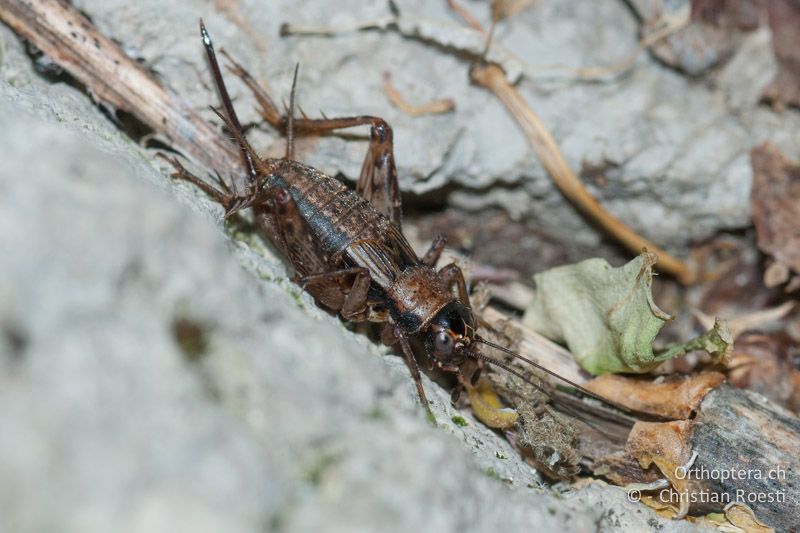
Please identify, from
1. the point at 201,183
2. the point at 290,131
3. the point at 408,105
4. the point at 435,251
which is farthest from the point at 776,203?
the point at 201,183

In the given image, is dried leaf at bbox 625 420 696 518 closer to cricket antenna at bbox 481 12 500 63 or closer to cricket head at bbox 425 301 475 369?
cricket head at bbox 425 301 475 369

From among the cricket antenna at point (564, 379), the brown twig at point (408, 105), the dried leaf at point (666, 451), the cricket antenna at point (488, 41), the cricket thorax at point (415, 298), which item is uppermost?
the cricket antenna at point (488, 41)

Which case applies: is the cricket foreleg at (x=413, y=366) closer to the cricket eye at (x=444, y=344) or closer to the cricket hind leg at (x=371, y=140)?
the cricket eye at (x=444, y=344)

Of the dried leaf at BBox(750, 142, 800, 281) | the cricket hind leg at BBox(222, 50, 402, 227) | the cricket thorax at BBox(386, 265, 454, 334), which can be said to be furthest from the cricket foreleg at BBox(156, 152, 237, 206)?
the dried leaf at BBox(750, 142, 800, 281)

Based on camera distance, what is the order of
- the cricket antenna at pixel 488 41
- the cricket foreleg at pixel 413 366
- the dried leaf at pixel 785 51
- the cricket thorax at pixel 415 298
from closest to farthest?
the cricket foreleg at pixel 413 366 < the cricket thorax at pixel 415 298 < the cricket antenna at pixel 488 41 < the dried leaf at pixel 785 51

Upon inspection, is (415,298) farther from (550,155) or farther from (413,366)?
(550,155)

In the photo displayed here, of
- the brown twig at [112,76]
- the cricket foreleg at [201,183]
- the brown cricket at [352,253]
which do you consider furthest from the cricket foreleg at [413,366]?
the brown twig at [112,76]
